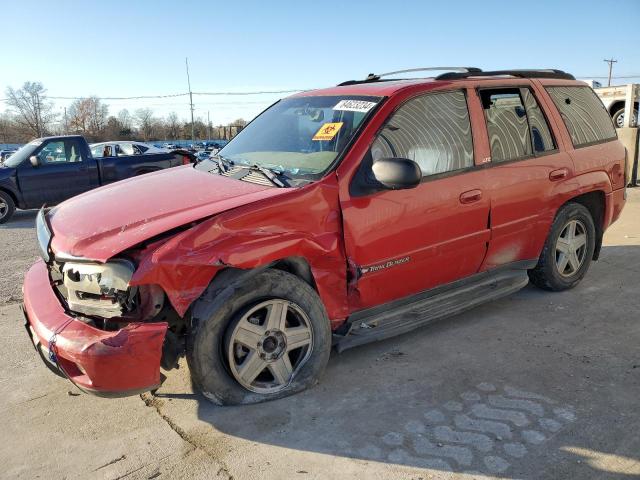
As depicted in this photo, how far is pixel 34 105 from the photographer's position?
77.7 metres

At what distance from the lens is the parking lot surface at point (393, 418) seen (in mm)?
2590

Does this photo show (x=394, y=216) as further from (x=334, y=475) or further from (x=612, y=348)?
(x=612, y=348)

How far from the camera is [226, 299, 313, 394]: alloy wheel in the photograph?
3.03 m

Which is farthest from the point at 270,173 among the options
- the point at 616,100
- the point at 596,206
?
the point at 616,100

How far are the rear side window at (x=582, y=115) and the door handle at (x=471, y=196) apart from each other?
141 centimetres

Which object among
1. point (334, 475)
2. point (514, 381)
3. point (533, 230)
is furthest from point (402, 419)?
point (533, 230)

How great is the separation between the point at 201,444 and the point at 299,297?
3.15 feet

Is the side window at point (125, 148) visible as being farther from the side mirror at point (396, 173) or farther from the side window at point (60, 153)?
the side mirror at point (396, 173)

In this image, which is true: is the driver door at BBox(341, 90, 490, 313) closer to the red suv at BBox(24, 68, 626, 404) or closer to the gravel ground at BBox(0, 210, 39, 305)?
the red suv at BBox(24, 68, 626, 404)

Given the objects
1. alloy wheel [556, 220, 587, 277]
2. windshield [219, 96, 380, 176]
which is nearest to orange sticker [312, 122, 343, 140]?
windshield [219, 96, 380, 176]

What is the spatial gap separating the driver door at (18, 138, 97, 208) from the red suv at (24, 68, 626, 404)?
840cm

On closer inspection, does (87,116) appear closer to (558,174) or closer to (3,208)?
(3,208)

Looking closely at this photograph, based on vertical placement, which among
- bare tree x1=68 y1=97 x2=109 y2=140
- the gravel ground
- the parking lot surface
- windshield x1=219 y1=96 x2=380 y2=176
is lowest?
the parking lot surface

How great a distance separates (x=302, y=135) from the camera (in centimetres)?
380
